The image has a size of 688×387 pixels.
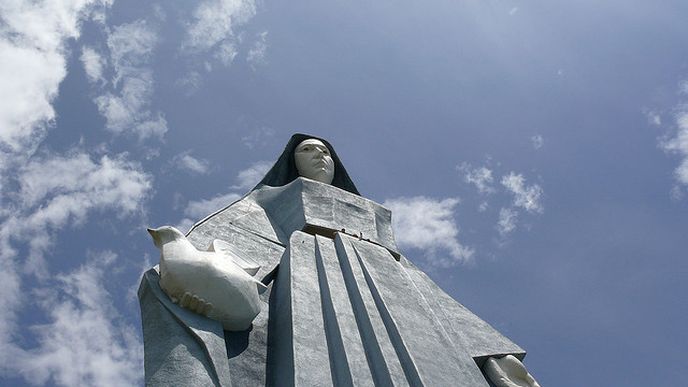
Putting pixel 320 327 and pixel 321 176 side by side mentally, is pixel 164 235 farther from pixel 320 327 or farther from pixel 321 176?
pixel 321 176

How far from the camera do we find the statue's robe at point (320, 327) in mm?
4855

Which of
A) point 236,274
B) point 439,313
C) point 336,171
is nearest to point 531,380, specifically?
point 439,313

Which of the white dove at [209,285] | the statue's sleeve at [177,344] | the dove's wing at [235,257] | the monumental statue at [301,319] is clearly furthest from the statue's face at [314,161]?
the statue's sleeve at [177,344]

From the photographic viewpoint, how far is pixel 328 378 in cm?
482

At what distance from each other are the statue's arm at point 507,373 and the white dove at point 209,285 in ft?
7.18

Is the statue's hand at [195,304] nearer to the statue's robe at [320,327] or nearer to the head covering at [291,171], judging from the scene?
the statue's robe at [320,327]

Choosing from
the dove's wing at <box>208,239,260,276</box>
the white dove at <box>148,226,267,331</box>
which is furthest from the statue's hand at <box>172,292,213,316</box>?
the dove's wing at <box>208,239,260,276</box>

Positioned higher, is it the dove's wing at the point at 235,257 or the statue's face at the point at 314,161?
the statue's face at the point at 314,161

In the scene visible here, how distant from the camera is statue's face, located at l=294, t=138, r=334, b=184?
33.3 feet

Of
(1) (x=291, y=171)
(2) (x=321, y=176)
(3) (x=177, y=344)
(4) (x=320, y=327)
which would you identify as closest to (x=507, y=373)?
(4) (x=320, y=327)

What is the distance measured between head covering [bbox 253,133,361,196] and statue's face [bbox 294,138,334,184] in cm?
15

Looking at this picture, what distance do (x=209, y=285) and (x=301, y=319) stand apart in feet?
2.23

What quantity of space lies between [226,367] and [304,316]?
871mm

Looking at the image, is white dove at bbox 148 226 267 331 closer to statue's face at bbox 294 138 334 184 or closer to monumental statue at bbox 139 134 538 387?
monumental statue at bbox 139 134 538 387
